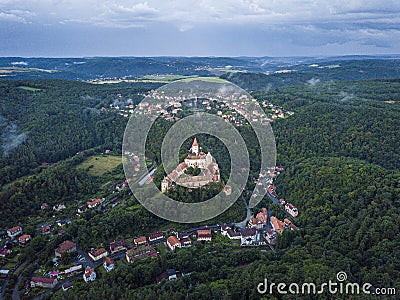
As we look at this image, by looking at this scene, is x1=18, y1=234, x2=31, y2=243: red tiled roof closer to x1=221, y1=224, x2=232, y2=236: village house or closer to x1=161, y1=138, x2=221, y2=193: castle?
x1=161, y1=138, x2=221, y2=193: castle

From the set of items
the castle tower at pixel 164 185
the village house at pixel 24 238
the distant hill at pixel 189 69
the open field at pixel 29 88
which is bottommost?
the village house at pixel 24 238

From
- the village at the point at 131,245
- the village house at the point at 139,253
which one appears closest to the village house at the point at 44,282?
the village at the point at 131,245

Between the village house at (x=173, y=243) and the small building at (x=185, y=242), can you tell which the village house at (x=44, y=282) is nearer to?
the village house at (x=173, y=243)

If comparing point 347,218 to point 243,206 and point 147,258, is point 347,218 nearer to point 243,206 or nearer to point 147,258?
point 243,206

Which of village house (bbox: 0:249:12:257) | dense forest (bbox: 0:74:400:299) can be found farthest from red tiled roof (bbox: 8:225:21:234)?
village house (bbox: 0:249:12:257)

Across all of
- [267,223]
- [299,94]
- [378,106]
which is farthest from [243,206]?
[299,94]

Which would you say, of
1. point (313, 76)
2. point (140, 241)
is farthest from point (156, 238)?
point (313, 76)

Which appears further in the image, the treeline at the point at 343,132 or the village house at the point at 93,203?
the treeline at the point at 343,132
